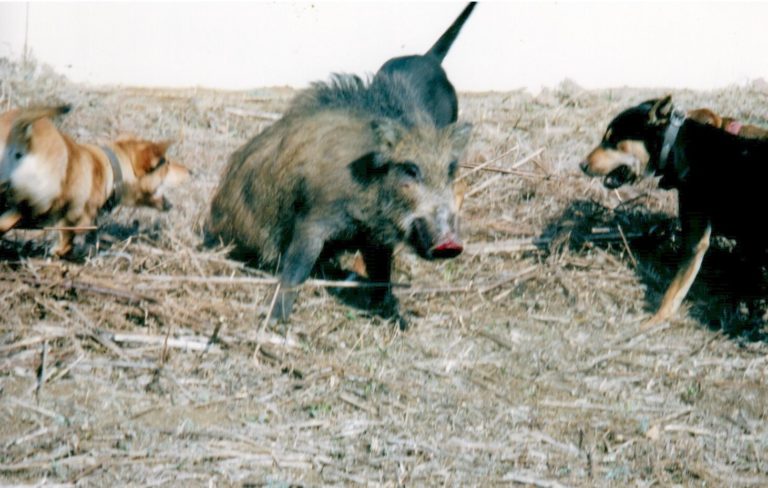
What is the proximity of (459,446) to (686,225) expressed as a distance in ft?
9.46

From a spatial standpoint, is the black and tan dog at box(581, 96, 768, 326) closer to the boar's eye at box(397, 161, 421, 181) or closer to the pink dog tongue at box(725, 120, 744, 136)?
the pink dog tongue at box(725, 120, 744, 136)

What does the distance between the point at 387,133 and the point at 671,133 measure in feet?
6.92

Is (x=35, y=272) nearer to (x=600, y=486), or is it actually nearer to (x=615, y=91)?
(x=600, y=486)

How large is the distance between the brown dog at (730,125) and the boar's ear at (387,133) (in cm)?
234

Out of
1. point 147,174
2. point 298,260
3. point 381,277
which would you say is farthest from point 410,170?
point 147,174

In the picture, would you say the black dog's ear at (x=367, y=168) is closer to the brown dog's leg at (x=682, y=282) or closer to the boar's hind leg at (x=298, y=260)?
the boar's hind leg at (x=298, y=260)

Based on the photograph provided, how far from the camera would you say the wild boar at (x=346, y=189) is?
6.20 meters

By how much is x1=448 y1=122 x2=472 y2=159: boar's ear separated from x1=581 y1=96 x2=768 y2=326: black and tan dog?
54.2 inches

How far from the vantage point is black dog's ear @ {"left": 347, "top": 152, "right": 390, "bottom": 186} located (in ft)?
20.6

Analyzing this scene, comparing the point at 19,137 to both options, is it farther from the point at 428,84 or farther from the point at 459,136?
the point at 428,84

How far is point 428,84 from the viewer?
771 cm

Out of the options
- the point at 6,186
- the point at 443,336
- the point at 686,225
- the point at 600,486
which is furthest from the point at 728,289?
the point at 6,186

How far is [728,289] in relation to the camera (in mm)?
Result: 7016

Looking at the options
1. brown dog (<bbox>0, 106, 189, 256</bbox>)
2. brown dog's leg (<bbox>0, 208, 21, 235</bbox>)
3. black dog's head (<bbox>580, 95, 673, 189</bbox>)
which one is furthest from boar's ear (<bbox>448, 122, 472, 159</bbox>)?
brown dog's leg (<bbox>0, 208, 21, 235</bbox>)
